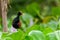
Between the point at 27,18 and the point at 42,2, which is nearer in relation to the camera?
the point at 27,18

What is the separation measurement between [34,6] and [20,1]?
5.61ft

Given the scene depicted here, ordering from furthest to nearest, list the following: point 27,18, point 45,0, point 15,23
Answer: point 45,0
point 27,18
point 15,23

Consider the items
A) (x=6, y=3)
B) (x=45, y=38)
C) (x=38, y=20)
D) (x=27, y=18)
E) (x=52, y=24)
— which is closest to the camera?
(x=45, y=38)

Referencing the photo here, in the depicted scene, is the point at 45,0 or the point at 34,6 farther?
the point at 45,0

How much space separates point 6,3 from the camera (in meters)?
1.48

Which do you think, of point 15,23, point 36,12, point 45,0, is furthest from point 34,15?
point 45,0

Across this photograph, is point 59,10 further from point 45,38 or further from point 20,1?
point 20,1

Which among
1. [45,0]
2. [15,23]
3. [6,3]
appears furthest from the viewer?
[45,0]

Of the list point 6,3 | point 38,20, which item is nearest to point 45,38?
point 6,3

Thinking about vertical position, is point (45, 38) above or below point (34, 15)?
below

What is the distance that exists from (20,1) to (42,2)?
1.41 feet

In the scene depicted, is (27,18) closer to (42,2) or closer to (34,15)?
(34,15)

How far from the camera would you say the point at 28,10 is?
2631 mm

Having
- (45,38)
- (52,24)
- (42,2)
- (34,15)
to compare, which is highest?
(42,2)
